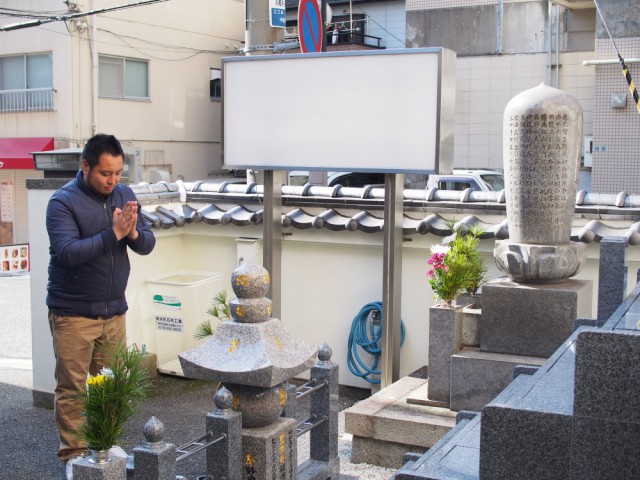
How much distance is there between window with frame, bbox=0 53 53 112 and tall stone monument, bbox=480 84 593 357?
1795 cm

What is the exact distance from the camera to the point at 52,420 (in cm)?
729

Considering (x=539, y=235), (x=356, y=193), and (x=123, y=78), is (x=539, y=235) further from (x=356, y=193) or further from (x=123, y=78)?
(x=123, y=78)

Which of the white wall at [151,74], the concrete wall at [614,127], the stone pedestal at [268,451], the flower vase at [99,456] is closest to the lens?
the flower vase at [99,456]

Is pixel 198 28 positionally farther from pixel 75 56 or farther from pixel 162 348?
pixel 162 348

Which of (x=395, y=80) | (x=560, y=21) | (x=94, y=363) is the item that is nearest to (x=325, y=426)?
(x=94, y=363)

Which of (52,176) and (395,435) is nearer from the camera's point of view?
(395,435)

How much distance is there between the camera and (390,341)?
734cm

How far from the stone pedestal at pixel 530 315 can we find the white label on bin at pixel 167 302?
3.25m

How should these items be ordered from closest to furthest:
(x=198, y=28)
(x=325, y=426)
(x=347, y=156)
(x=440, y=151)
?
(x=325, y=426)
(x=440, y=151)
(x=347, y=156)
(x=198, y=28)

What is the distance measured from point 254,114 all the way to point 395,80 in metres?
1.38

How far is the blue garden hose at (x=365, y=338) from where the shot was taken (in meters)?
8.12

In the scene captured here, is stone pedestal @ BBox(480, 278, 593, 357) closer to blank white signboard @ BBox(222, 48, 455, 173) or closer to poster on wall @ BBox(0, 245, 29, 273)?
blank white signboard @ BBox(222, 48, 455, 173)

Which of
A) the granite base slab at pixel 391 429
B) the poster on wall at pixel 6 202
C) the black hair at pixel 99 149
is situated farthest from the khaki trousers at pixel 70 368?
the poster on wall at pixel 6 202

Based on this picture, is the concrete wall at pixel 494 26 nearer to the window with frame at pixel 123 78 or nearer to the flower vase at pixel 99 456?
the window with frame at pixel 123 78
